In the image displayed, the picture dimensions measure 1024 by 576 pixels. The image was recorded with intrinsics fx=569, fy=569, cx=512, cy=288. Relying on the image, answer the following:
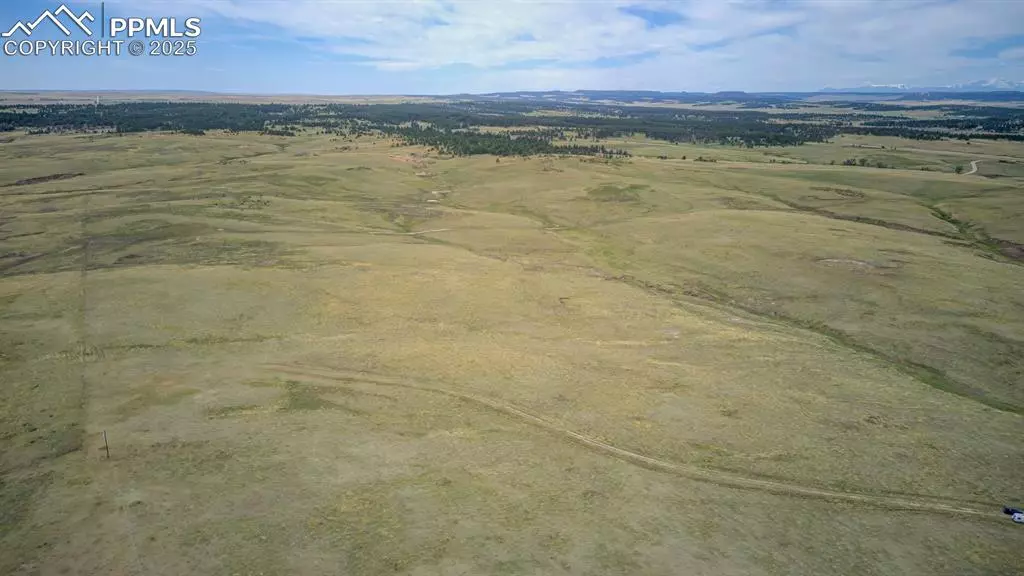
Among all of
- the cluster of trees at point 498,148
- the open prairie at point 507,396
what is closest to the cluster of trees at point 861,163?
the cluster of trees at point 498,148

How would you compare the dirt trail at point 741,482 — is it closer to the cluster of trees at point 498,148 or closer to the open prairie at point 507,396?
the open prairie at point 507,396

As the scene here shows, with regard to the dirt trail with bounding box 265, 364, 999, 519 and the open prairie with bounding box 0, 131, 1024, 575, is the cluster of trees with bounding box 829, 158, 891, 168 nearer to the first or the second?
the open prairie with bounding box 0, 131, 1024, 575

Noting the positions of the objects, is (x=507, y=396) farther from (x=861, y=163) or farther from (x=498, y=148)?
(x=861, y=163)

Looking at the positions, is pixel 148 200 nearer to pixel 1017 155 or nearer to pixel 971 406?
pixel 971 406

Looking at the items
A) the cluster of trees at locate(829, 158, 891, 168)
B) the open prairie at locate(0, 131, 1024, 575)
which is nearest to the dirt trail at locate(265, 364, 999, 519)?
the open prairie at locate(0, 131, 1024, 575)

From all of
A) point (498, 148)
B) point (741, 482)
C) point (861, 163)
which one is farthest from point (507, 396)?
point (861, 163)

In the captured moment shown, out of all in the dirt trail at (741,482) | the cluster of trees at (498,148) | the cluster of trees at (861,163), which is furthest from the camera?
the cluster of trees at (498,148)

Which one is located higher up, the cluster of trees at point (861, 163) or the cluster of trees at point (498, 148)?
the cluster of trees at point (498, 148)

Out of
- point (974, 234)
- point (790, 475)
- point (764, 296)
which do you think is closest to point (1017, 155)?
point (974, 234)

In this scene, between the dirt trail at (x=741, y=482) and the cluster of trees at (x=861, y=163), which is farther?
the cluster of trees at (x=861, y=163)
